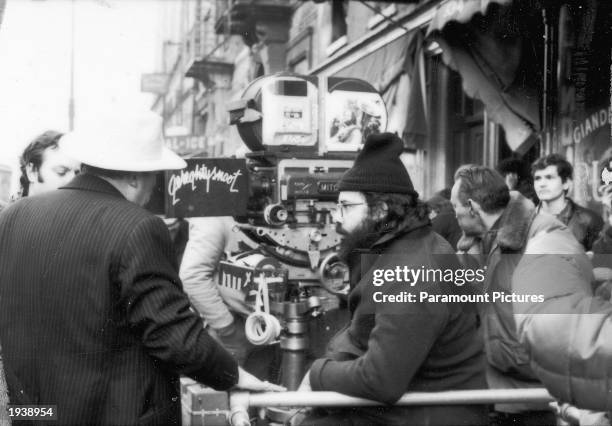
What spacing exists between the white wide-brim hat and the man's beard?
1.98 ft

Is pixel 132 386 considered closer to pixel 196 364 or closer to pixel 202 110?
pixel 196 364

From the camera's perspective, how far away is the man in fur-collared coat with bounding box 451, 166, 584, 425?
2.69 metres

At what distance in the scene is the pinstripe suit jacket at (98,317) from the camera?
77.2 inches

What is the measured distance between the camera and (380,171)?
2.32m

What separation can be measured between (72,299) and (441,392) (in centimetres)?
111

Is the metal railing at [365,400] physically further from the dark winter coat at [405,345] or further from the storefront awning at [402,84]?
the storefront awning at [402,84]

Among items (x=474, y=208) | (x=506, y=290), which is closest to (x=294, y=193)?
(x=474, y=208)

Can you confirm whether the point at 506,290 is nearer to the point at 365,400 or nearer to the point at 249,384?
the point at 365,400

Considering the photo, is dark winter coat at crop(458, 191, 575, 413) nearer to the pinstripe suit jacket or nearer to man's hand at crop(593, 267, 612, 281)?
man's hand at crop(593, 267, 612, 281)

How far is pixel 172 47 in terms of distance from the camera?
101ft

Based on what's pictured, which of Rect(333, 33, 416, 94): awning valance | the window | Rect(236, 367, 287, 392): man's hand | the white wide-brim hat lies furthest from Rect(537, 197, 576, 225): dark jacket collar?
the window

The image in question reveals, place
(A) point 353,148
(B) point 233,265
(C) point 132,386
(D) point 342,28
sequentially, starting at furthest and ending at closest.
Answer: (D) point 342,28
(A) point 353,148
(B) point 233,265
(C) point 132,386

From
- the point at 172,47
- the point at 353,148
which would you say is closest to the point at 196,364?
the point at 353,148

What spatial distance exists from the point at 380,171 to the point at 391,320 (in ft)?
1.72
